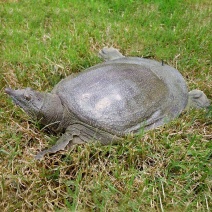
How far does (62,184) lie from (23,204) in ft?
0.93

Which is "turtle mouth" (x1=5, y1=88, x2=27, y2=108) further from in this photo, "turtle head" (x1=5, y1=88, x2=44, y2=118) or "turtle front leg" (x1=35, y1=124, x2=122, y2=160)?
"turtle front leg" (x1=35, y1=124, x2=122, y2=160)

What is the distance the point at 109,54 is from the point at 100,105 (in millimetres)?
1143

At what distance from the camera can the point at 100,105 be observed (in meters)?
2.29

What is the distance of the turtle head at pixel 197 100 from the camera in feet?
9.32

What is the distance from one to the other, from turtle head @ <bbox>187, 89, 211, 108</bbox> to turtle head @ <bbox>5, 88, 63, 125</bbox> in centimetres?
120

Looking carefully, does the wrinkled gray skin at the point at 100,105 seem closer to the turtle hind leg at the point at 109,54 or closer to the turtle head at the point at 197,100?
the turtle head at the point at 197,100

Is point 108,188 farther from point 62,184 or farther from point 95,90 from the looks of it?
point 95,90

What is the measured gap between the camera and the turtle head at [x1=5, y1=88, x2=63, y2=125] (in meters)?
2.30

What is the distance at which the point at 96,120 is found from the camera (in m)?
2.25

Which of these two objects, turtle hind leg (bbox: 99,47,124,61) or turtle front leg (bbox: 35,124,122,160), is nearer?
turtle front leg (bbox: 35,124,122,160)

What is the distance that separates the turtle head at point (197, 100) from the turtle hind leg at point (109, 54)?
2.82 ft

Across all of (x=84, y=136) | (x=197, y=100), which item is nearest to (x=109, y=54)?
(x=197, y=100)

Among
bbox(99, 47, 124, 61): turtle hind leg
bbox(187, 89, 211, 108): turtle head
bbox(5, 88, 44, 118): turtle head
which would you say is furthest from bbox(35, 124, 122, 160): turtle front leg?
bbox(99, 47, 124, 61): turtle hind leg

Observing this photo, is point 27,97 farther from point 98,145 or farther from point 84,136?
point 98,145
